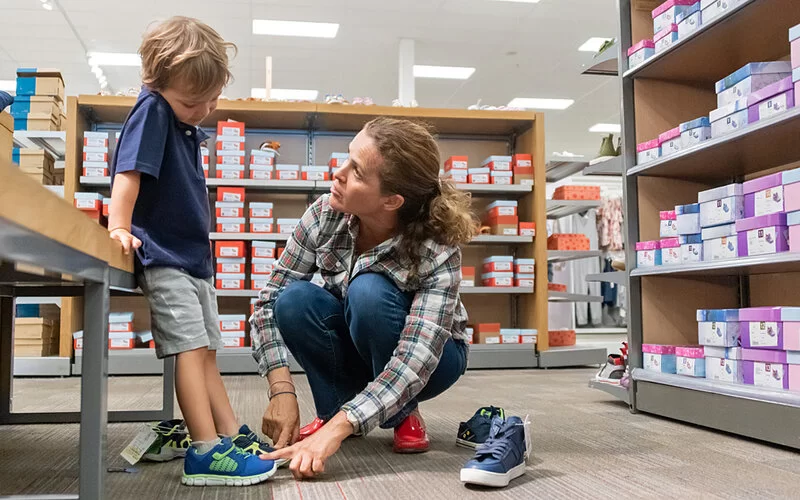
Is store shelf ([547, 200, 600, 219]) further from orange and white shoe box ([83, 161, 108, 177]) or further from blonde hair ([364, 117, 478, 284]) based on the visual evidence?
blonde hair ([364, 117, 478, 284])

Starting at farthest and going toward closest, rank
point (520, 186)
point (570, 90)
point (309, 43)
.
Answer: point (570, 90), point (309, 43), point (520, 186)

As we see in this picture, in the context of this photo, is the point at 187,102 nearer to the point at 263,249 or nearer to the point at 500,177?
the point at 263,249

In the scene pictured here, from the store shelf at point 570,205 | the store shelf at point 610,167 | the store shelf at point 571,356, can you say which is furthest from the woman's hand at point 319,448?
the store shelf at point 570,205

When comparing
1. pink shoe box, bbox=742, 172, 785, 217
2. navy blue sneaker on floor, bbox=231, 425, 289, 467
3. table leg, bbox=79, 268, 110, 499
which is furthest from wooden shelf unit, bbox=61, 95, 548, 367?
table leg, bbox=79, 268, 110, 499

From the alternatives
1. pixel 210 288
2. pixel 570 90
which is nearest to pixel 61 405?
pixel 210 288

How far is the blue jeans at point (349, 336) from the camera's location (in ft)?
4.84

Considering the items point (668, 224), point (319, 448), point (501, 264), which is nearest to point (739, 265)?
point (668, 224)

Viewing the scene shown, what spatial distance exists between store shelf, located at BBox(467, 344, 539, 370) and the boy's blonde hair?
9.75ft

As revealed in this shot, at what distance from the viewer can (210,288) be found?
1.52m

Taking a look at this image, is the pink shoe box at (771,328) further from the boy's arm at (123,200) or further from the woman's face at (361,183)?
the boy's arm at (123,200)

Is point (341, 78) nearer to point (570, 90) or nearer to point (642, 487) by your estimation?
point (570, 90)

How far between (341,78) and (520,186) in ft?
14.3

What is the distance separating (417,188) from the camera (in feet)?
4.93

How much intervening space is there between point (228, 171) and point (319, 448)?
3.07 m
